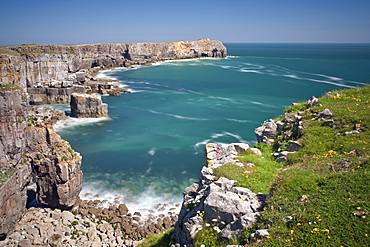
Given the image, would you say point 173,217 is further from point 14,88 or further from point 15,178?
point 14,88

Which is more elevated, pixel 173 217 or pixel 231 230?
pixel 231 230

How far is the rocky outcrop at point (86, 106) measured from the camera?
4631 centimetres

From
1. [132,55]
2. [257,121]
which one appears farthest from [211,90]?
[132,55]

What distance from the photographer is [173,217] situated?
860 inches

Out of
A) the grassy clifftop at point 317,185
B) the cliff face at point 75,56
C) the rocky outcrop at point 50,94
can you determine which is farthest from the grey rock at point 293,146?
the rocky outcrop at point 50,94

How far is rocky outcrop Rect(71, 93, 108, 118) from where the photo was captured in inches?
1823

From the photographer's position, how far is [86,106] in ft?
154

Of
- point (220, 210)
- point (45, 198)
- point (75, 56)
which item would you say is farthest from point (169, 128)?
point (75, 56)

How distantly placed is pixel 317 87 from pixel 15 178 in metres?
73.4

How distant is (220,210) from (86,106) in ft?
137

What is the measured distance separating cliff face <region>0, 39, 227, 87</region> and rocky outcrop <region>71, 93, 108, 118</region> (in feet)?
37.8

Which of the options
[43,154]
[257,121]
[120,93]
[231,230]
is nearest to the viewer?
[231,230]

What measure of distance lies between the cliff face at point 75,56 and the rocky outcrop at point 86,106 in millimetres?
11516

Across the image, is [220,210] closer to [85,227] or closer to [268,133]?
[268,133]
